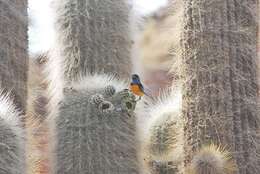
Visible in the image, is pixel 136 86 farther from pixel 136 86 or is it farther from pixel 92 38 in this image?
pixel 92 38

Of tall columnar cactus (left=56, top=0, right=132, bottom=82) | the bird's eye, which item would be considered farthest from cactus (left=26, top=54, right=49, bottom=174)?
the bird's eye

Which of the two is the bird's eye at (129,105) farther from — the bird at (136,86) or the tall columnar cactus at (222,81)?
the tall columnar cactus at (222,81)

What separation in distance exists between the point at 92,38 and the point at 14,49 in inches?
17.9

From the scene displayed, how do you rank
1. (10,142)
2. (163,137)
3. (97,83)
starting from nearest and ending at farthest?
(10,142)
(97,83)
(163,137)

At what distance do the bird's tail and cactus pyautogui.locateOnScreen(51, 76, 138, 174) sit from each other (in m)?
0.33

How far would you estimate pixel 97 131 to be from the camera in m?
3.59

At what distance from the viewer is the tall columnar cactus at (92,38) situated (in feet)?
12.6

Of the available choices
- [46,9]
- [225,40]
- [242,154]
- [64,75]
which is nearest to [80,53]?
[64,75]

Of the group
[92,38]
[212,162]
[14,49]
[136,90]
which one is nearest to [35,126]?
[14,49]

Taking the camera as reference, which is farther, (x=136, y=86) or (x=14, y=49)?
(x=14, y=49)

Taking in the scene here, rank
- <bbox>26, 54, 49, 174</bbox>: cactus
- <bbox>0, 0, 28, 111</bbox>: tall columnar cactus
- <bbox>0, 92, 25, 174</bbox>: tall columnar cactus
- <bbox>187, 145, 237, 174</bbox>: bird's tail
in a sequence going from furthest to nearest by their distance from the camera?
<bbox>0, 0, 28, 111</bbox>: tall columnar cactus, <bbox>26, 54, 49, 174</bbox>: cactus, <bbox>187, 145, 237, 174</bbox>: bird's tail, <bbox>0, 92, 25, 174</bbox>: tall columnar cactus

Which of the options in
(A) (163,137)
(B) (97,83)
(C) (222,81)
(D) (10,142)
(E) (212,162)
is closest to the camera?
(D) (10,142)

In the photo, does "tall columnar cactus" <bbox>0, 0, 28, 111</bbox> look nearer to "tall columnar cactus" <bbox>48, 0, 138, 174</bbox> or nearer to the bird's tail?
"tall columnar cactus" <bbox>48, 0, 138, 174</bbox>

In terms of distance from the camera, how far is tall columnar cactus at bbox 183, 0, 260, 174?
12.5 feet
